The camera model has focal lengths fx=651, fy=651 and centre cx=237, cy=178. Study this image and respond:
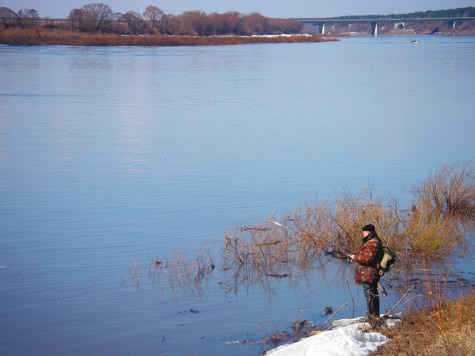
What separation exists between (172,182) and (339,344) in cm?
984

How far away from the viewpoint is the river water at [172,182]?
26.6 ft

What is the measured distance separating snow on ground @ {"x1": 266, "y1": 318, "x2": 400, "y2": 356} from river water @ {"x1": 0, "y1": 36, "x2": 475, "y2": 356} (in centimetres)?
88

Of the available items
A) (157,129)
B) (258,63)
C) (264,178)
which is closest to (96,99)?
(157,129)

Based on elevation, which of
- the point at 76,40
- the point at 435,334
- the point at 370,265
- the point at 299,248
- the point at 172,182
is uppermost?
the point at 76,40

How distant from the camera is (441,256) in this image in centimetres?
1004

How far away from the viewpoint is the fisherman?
21.5ft

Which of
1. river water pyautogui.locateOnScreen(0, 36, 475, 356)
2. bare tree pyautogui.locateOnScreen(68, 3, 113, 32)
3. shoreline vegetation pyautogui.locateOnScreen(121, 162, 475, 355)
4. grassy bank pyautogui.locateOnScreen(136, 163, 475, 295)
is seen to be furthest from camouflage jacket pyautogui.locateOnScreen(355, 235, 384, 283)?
bare tree pyautogui.locateOnScreen(68, 3, 113, 32)

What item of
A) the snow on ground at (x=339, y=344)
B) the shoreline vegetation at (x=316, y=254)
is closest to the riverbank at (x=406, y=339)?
the snow on ground at (x=339, y=344)

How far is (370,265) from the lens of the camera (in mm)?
6617

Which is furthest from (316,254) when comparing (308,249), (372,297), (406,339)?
(406,339)

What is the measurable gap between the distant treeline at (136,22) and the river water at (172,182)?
69.9 m

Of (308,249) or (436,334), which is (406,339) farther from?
(308,249)

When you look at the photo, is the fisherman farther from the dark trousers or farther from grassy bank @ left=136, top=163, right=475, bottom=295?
grassy bank @ left=136, top=163, right=475, bottom=295

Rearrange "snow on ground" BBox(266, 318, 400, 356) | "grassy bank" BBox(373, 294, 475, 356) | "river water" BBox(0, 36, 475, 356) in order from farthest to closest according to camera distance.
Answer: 1. "river water" BBox(0, 36, 475, 356)
2. "snow on ground" BBox(266, 318, 400, 356)
3. "grassy bank" BBox(373, 294, 475, 356)
